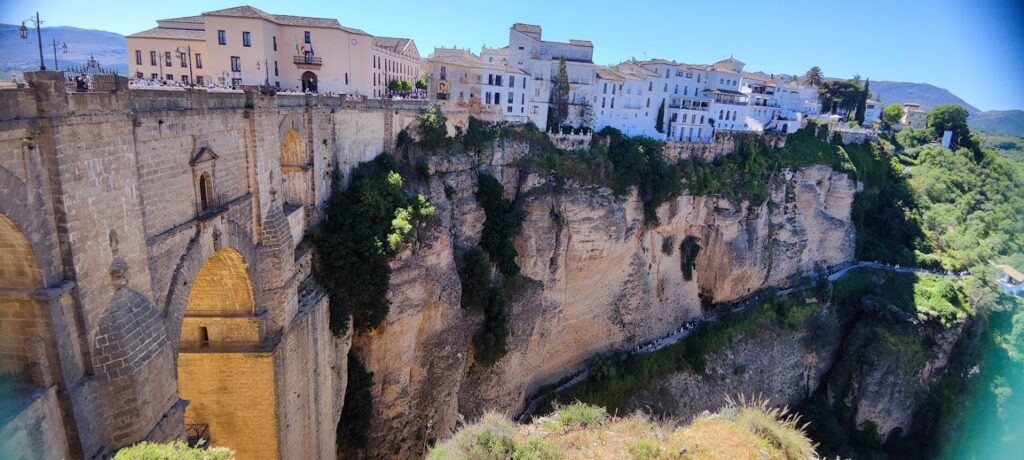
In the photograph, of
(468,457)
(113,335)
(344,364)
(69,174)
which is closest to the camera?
(69,174)

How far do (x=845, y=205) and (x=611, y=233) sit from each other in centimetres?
2316

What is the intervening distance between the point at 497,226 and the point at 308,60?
36.8 ft

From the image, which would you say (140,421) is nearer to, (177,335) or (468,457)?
(177,335)

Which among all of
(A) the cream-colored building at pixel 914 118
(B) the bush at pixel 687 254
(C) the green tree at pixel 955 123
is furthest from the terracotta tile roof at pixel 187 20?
(A) the cream-colored building at pixel 914 118

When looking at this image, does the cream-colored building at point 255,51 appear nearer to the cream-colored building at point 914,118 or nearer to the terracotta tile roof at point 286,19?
the terracotta tile roof at point 286,19

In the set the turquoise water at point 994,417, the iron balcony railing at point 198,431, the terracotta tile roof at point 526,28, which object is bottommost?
the turquoise water at point 994,417

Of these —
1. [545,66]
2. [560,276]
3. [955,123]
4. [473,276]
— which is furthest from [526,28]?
[955,123]

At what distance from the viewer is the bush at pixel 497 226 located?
23.9m

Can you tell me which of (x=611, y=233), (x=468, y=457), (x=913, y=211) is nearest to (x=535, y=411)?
(x=611, y=233)

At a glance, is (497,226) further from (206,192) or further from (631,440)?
(631,440)

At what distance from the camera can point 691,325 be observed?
3359cm

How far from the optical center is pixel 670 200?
1235 inches

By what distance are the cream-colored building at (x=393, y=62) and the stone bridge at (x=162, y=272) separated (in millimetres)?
12046

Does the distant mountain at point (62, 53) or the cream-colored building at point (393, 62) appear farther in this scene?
the cream-colored building at point (393, 62)
